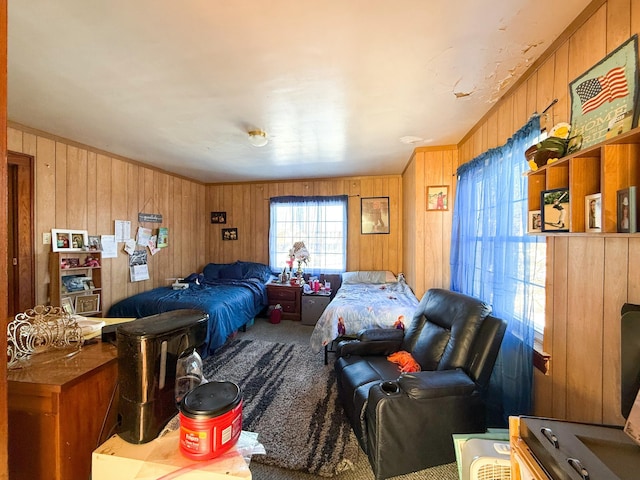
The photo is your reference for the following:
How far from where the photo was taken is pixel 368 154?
3.40 m

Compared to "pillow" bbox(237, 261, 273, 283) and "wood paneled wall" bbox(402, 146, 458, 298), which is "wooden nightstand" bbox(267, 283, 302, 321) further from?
"wood paneled wall" bbox(402, 146, 458, 298)

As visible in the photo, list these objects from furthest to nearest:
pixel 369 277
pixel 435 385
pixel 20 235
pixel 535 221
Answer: pixel 369 277, pixel 20 235, pixel 435 385, pixel 535 221

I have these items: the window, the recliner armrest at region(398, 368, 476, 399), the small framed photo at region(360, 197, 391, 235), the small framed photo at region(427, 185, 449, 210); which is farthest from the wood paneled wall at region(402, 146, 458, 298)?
the window

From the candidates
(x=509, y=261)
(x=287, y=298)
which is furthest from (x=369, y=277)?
(x=509, y=261)

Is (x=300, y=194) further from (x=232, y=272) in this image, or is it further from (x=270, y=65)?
(x=270, y=65)

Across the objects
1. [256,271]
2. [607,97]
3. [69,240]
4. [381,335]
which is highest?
[607,97]

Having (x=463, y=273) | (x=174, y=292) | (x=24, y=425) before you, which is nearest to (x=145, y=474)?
(x=24, y=425)

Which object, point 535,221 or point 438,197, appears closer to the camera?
point 535,221

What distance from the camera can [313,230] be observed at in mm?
4809

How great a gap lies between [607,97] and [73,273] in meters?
4.51

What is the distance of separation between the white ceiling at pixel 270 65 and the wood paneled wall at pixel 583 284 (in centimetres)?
13

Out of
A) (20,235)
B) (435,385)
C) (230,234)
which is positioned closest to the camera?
(435,385)

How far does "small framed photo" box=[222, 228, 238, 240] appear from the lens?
5.19 metres

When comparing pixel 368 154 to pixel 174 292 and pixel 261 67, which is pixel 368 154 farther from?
pixel 174 292
